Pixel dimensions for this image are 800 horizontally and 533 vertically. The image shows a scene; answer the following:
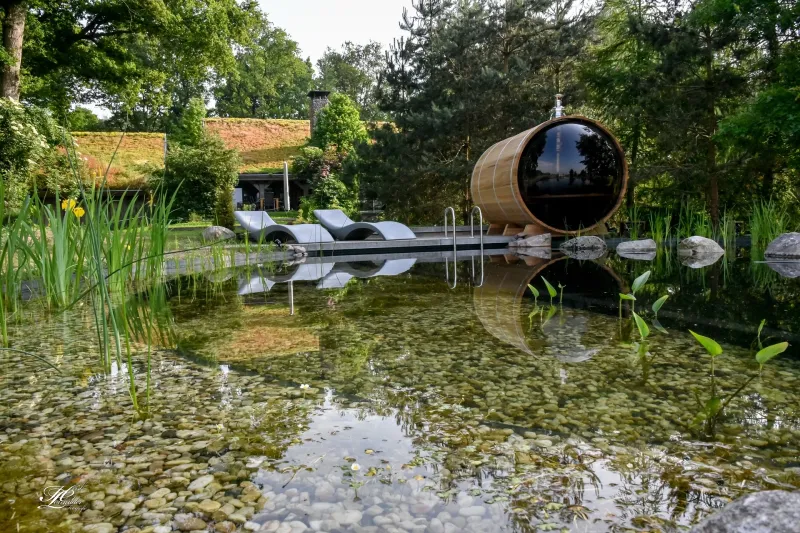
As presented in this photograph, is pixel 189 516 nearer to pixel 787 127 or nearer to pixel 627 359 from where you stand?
pixel 627 359

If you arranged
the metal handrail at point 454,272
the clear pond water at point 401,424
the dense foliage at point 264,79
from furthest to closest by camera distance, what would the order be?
the dense foliage at point 264,79
the metal handrail at point 454,272
the clear pond water at point 401,424

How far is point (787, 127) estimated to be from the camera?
651 cm

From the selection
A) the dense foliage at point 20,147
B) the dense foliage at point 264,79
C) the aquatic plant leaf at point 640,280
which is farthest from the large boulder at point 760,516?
the dense foliage at point 264,79

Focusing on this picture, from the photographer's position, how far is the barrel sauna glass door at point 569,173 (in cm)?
804

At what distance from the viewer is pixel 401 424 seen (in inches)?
64.7

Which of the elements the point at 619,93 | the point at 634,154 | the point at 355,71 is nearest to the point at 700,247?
the point at 619,93

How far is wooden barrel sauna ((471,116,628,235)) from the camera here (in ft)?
26.3

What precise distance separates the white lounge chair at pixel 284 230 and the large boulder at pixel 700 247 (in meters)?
4.32

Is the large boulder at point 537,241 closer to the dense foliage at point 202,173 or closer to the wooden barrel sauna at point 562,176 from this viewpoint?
the wooden barrel sauna at point 562,176

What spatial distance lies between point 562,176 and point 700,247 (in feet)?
6.52

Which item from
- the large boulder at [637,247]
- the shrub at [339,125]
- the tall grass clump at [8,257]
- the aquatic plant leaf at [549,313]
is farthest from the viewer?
the shrub at [339,125]

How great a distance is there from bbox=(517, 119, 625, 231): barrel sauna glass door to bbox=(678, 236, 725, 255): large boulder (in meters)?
1.45

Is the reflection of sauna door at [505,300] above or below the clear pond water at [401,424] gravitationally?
above

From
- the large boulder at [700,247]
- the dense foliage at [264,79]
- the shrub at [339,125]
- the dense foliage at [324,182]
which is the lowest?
the large boulder at [700,247]
